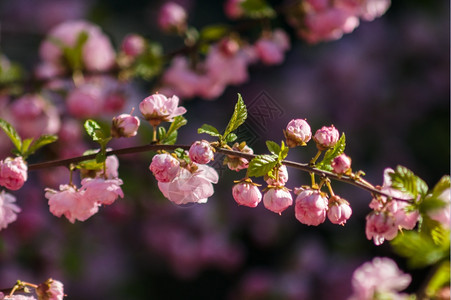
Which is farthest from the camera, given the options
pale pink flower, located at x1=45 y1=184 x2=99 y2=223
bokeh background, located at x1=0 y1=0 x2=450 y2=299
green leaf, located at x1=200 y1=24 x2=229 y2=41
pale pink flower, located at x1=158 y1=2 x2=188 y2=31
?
bokeh background, located at x1=0 y1=0 x2=450 y2=299

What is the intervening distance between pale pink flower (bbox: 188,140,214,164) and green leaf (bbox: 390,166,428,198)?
0.24 meters

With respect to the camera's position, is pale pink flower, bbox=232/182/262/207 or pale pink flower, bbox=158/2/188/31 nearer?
pale pink flower, bbox=232/182/262/207

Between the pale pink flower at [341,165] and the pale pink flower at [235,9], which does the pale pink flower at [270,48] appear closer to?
the pale pink flower at [235,9]

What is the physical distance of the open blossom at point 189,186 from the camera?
2.54 feet

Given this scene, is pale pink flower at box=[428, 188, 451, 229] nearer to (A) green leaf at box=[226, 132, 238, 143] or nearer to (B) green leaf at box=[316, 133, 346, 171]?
(B) green leaf at box=[316, 133, 346, 171]

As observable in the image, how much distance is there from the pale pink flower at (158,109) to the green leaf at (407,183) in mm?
288

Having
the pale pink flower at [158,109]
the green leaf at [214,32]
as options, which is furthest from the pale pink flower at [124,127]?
the green leaf at [214,32]

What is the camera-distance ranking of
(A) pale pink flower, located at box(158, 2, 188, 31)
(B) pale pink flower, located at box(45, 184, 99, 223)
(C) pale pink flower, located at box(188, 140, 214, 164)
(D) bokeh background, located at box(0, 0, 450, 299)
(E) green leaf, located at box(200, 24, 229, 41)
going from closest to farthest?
(C) pale pink flower, located at box(188, 140, 214, 164) < (B) pale pink flower, located at box(45, 184, 99, 223) < (E) green leaf, located at box(200, 24, 229, 41) < (A) pale pink flower, located at box(158, 2, 188, 31) < (D) bokeh background, located at box(0, 0, 450, 299)

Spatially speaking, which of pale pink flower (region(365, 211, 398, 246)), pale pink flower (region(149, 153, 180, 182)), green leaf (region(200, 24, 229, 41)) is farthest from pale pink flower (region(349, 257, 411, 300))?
green leaf (region(200, 24, 229, 41))

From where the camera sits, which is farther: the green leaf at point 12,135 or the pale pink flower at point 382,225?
the green leaf at point 12,135

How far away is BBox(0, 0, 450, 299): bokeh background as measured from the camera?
1.70 m

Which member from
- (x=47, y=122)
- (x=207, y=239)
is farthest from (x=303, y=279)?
(x=47, y=122)

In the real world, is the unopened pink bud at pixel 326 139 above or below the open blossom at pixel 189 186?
above

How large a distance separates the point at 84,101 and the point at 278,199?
83cm
